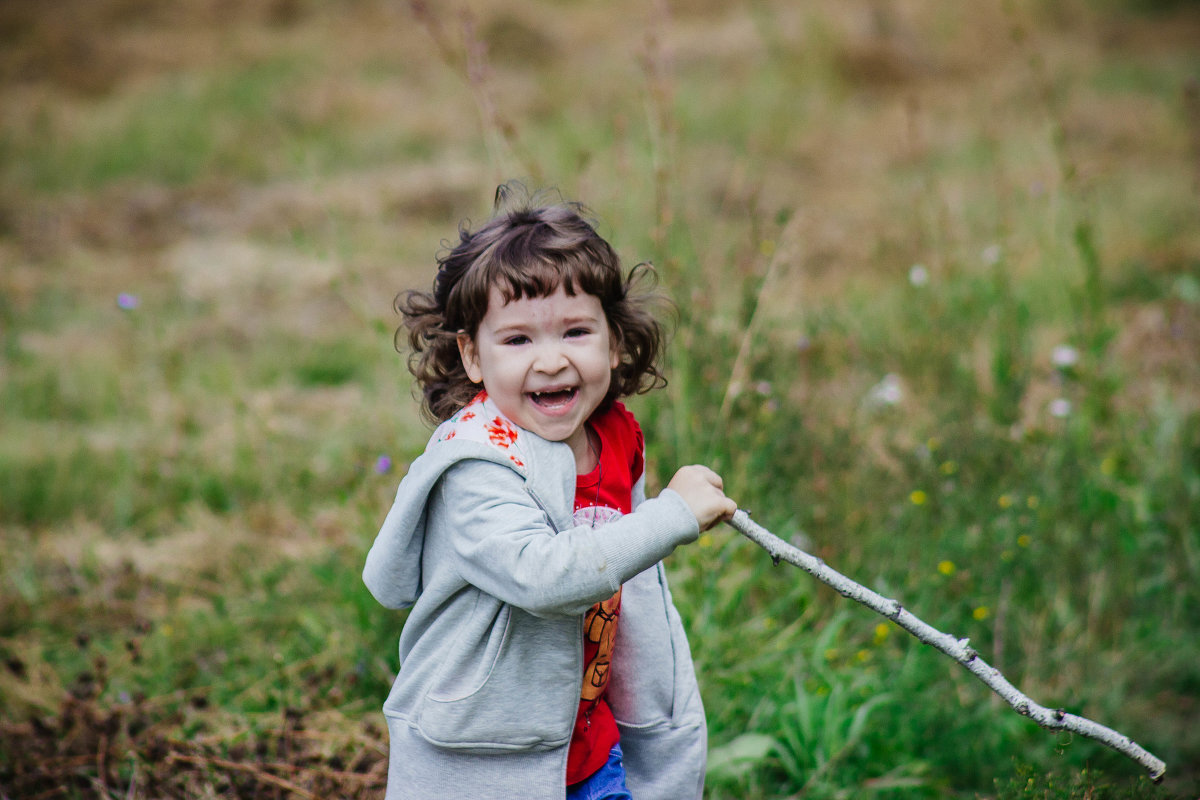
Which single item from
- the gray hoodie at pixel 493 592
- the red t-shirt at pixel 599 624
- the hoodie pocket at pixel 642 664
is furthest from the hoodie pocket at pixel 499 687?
the hoodie pocket at pixel 642 664

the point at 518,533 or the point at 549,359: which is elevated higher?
the point at 549,359

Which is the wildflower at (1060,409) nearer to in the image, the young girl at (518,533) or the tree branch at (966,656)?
the tree branch at (966,656)

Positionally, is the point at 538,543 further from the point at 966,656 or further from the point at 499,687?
the point at 966,656

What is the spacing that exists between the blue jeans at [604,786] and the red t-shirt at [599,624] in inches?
0.6

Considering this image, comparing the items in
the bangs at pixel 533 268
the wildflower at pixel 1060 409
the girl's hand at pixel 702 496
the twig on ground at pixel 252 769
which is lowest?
the twig on ground at pixel 252 769

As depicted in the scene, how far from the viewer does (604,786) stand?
5.44ft

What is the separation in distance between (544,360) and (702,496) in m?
0.33

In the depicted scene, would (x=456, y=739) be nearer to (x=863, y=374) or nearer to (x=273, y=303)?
(x=863, y=374)

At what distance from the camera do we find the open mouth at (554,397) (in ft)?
5.08

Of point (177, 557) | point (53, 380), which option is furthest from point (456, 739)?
point (53, 380)

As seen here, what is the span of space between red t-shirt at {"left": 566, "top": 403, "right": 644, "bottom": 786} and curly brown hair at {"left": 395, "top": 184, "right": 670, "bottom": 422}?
10cm

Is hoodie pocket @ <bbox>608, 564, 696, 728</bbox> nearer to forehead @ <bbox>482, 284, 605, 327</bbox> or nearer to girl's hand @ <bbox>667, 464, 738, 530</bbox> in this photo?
girl's hand @ <bbox>667, 464, 738, 530</bbox>

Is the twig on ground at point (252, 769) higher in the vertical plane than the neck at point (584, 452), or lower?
lower

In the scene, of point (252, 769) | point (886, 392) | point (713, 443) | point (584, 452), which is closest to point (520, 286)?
point (584, 452)
